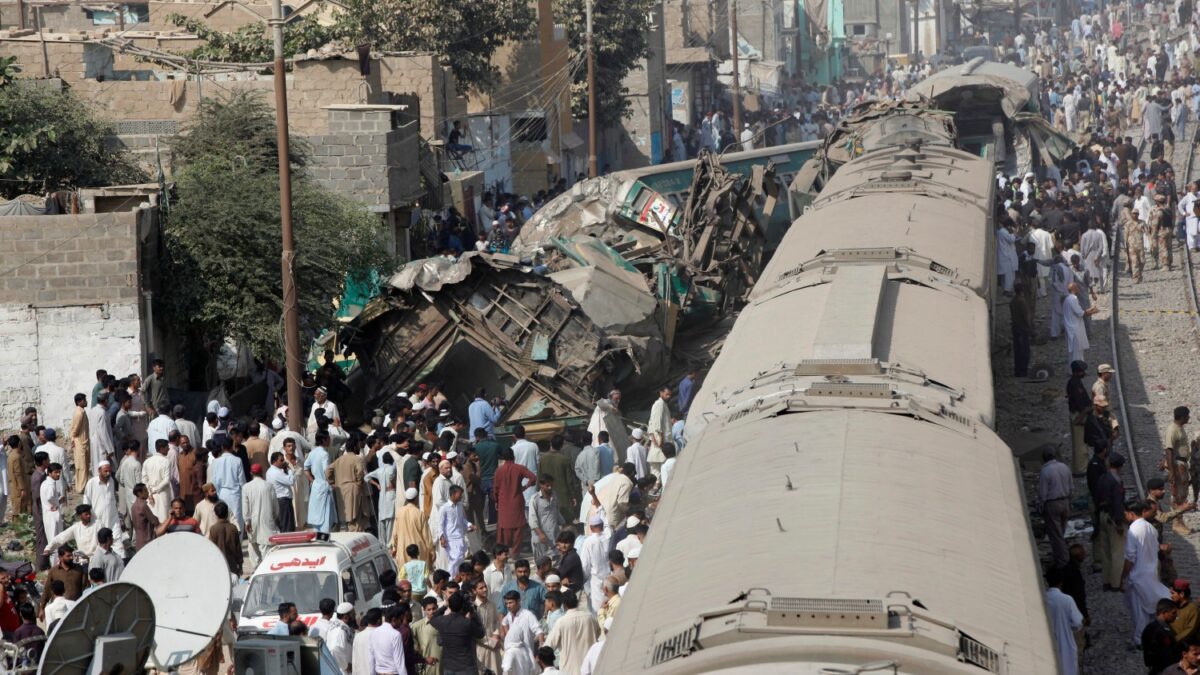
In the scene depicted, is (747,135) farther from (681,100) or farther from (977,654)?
(977,654)

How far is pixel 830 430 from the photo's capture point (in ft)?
28.8

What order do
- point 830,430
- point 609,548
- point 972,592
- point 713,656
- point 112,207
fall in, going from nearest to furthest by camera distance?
1. point 713,656
2. point 972,592
3. point 830,430
4. point 609,548
5. point 112,207

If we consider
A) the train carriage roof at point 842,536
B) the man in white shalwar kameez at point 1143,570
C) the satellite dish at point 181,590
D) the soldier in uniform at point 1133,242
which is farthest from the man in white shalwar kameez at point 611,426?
the soldier in uniform at point 1133,242

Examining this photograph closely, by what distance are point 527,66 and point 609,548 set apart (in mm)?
26651

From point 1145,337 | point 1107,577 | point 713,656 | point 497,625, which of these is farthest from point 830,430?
point 1145,337

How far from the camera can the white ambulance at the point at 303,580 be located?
39.3 feet

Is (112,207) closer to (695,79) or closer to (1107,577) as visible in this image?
(1107,577)

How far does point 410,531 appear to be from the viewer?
13922mm

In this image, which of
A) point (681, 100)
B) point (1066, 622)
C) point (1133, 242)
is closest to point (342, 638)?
point (1066, 622)

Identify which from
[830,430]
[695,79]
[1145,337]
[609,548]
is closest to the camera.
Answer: [830,430]

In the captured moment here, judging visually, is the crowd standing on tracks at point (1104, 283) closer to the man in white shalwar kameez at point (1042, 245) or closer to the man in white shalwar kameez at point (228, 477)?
the man in white shalwar kameez at point (1042, 245)

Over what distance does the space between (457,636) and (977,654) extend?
17.7ft

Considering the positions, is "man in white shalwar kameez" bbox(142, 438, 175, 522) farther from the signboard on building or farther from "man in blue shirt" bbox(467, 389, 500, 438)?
the signboard on building

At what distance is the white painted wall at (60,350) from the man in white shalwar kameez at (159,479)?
3416 millimetres
